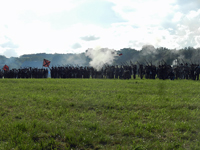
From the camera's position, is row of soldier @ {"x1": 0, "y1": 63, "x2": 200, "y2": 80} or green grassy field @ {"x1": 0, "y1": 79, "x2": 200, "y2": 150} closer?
green grassy field @ {"x1": 0, "y1": 79, "x2": 200, "y2": 150}

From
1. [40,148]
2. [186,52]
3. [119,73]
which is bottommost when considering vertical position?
[40,148]

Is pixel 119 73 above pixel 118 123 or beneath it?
above

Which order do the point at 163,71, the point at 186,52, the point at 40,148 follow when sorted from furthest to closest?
the point at 186,52, the point at 163,71, the point at 40,148

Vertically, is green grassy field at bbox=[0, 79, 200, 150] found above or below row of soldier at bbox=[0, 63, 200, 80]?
below

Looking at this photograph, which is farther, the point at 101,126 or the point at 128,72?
the point at 128,72

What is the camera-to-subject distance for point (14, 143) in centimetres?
604

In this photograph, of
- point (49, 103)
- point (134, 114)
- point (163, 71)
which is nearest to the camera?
point (134, 114)

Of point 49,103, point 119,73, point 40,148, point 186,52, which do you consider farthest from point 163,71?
point 186,52

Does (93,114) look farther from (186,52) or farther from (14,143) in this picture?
(186,52)

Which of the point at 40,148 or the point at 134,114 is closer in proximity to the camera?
the point at 40,148

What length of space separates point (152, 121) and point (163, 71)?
993 inches

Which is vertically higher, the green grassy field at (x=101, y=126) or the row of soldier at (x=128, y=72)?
the row of soldier at (x=128, y=72)

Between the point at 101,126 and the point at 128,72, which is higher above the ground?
the point at 128,72

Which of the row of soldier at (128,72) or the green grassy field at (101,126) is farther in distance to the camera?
the row of soldier at (128,72)
